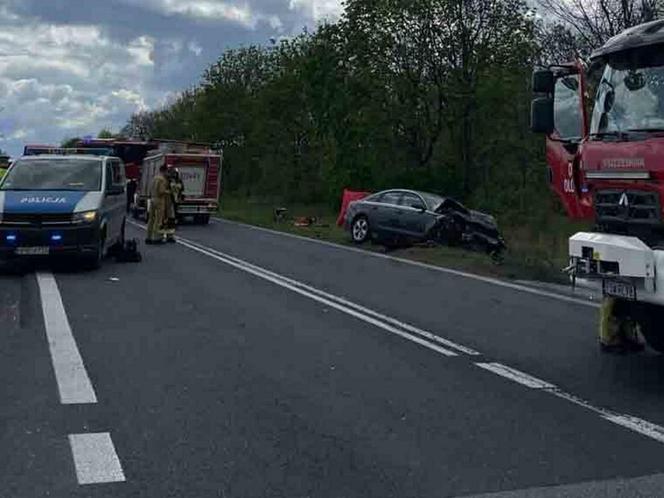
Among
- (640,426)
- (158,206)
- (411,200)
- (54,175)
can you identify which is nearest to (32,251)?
(54,175)

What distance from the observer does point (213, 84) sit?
216 ft

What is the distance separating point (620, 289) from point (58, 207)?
422 inches

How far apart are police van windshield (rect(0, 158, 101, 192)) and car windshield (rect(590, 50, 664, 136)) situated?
10705mm

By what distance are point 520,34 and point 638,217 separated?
32337 millimetres

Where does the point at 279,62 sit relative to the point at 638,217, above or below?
above

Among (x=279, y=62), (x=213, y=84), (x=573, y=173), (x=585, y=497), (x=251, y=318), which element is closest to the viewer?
(x=585, y=497)

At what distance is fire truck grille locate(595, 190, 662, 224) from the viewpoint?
298 inches

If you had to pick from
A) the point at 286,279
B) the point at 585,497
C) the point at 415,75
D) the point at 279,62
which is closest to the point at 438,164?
the point at 415,75

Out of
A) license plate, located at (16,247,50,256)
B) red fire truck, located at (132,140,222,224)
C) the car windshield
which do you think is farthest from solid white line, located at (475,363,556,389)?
red fire truck, located at (132,140,222,224)

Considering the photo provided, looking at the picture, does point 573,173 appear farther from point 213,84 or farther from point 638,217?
point 213,84

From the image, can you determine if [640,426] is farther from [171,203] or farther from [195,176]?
[195,176]

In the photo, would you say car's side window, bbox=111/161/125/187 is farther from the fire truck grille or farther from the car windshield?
the fire truck grille

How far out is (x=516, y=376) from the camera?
8648 mm

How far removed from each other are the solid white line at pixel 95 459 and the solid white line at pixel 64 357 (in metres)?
1.02
